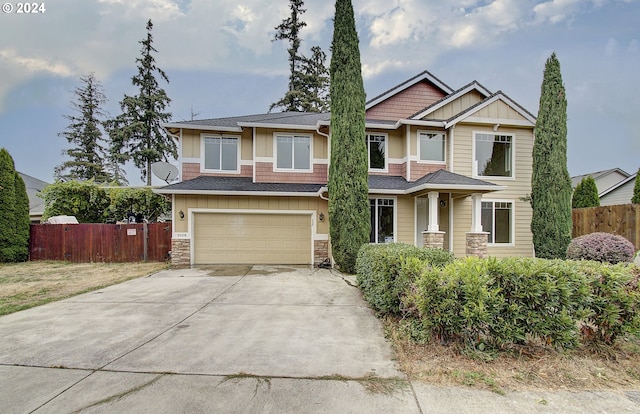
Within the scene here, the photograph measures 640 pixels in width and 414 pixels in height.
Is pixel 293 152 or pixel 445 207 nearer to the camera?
pixel 445 207

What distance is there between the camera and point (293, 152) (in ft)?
37.4

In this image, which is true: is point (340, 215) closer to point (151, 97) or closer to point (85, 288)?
point (85, 288)

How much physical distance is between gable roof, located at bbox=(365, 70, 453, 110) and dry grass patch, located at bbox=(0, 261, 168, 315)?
33.2 feet

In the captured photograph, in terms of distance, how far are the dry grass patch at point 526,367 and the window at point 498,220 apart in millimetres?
7763

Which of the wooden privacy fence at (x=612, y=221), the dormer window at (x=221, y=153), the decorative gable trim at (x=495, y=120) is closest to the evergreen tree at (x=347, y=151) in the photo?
the decorative gable trim at (x=495, y=120)

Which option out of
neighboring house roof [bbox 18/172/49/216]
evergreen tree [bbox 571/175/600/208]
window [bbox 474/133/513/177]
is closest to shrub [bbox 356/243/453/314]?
window [bbox 474/133/513/177]

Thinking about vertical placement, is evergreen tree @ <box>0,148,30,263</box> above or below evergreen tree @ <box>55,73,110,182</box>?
below

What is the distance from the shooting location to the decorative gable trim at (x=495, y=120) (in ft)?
35.0

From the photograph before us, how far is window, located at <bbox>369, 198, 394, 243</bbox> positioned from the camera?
10508mm

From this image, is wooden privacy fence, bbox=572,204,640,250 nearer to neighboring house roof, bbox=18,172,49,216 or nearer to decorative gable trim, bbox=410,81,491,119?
decorative gable trim, bbox=410,81,491,119

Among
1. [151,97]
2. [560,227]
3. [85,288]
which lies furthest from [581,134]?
[151,97]

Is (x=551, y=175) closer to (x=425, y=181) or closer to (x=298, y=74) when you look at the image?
(x=425, y=181)

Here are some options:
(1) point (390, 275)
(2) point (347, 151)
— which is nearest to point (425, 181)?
(2) point (347, 151)

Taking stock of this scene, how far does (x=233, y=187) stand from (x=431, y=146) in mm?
7492
